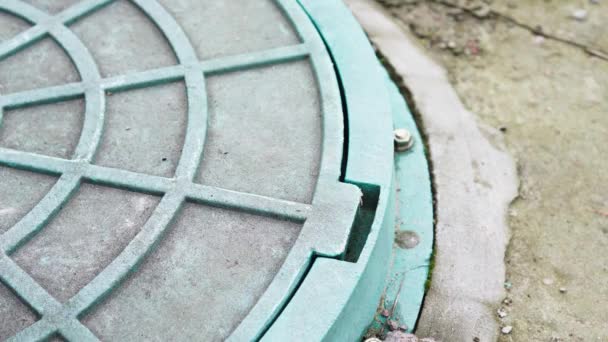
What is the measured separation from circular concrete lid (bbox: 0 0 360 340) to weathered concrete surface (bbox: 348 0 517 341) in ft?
2.93

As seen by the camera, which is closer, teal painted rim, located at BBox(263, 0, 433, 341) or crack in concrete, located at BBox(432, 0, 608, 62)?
teal painted rim, located at BBox(263, 0, 433, 341)

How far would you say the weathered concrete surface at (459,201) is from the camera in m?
3.87

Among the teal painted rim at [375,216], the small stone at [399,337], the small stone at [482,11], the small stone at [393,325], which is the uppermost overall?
the small stone at [482,11]

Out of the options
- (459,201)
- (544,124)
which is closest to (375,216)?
(459,201)

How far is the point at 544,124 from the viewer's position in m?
4.90

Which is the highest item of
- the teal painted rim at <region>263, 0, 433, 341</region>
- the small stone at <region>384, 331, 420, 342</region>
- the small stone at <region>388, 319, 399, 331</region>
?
the teal painted rim at <region>263, 0, 433, 341</region>

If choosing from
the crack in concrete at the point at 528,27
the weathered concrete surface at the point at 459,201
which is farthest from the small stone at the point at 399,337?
the crack in concrete at the point at 528,27

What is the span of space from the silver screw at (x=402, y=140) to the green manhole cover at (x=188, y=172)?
59 cm

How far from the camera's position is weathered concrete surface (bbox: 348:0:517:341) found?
387 centimetres

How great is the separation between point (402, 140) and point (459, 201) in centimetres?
58

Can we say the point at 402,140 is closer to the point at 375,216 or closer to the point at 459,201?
the point at 459,201

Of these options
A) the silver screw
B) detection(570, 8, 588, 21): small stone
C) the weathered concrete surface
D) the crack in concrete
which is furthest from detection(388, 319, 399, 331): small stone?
detection(570, 8, 588, 21): small stone

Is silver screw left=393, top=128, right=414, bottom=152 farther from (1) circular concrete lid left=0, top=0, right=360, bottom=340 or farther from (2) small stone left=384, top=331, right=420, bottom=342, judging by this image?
→ (2) small stone left=384, top=331, right=420, bottom=342

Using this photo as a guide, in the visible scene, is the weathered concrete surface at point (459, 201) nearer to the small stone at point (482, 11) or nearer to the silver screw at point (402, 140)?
the silver screw at point (402, 140)
